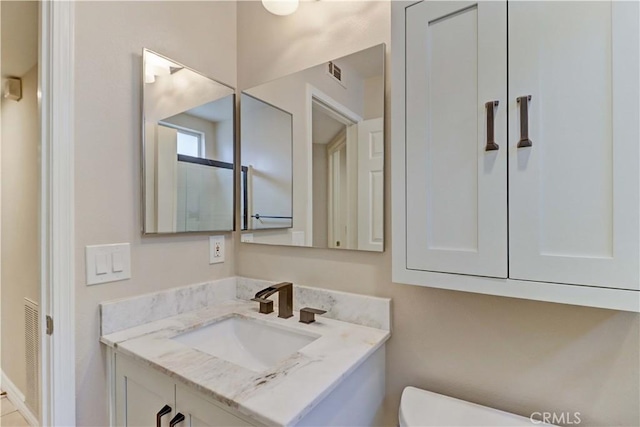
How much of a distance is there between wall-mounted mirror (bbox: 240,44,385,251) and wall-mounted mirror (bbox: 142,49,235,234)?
10 centimetres

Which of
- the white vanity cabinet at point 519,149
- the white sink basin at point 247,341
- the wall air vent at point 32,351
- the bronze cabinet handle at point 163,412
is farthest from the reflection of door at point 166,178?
the wall air vent at point 32,351

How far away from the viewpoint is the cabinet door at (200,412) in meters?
0.74

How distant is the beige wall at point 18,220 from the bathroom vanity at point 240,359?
125cm

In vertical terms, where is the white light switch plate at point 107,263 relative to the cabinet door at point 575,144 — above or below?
below

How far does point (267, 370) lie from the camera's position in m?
0.83

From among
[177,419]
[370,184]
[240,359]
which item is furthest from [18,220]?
[370,184]

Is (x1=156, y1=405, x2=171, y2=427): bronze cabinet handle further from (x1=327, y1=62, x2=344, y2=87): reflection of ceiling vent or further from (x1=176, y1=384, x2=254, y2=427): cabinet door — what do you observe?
(x1=327, y1=62, x2=344, y2=87): reflection of ceiling vent

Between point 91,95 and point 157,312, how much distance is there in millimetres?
822

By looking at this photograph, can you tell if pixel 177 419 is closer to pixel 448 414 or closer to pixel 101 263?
pixel 101 263

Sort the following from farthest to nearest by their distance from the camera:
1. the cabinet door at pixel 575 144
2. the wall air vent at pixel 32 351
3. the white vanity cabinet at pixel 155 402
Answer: the wall air vent at pixel 32 351
the white vanity cabinet at pixel 155 402
the cabinet door at pixel 575 144

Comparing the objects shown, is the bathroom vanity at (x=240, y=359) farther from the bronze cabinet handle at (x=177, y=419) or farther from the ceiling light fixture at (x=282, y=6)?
the ceiling light fixture at (x=282, y=6)

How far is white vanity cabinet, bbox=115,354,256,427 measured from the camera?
0.77m

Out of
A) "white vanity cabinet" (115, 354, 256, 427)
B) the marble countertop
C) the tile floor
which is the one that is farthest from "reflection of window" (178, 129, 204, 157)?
the tile floor

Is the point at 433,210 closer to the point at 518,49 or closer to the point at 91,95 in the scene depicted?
the point at 518,49
